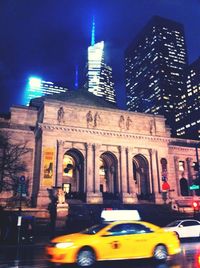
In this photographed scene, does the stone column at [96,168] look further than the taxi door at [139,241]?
Yes

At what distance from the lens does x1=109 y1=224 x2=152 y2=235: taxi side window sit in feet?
34.4

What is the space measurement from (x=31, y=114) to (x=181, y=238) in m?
33.2

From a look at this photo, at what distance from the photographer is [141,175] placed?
46438 mm

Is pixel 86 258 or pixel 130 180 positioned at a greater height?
pixel 130 180

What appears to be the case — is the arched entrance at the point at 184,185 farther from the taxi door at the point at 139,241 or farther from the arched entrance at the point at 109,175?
the taxi door at the point at 139,241

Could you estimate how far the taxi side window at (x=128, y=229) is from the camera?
10477 mm

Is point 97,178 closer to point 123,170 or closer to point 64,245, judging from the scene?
point 123,170

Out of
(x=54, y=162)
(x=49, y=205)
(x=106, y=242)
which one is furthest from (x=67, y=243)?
(x=54, y=162)

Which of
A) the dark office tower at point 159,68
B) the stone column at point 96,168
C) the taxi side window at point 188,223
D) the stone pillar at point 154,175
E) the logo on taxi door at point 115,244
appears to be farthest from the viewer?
the dark office tower at point 159,68

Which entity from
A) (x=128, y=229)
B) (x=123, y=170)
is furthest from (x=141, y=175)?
(x=128, y=229)

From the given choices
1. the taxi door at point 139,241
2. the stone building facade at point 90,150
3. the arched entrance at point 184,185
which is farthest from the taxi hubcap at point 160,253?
the arched entrance at point 184,185

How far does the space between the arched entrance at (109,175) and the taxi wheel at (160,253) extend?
30.2m

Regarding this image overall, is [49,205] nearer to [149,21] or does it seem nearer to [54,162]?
[54,162]

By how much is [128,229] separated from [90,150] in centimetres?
3006
